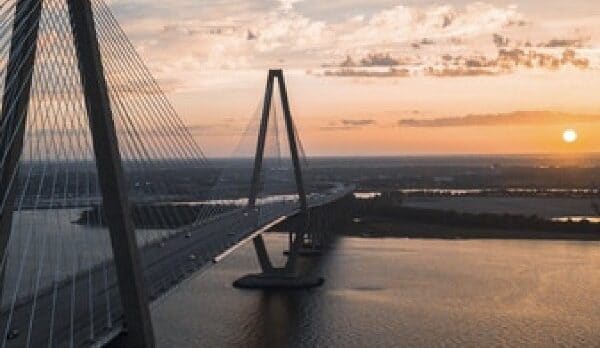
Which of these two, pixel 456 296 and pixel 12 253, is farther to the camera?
pixel 12 253

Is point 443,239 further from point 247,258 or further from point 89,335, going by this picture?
point 89,335

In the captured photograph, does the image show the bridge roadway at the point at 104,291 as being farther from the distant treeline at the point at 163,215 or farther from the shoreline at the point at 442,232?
the distant treeline at the point at 163,215

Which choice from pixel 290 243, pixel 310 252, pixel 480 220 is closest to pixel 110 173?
pixel 290 243

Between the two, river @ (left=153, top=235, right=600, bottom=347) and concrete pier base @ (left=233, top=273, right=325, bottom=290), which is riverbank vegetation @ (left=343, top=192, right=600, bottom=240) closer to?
river @ (left=153, top=235, right=600, bottom=347)

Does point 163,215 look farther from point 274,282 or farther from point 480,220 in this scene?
point 274,282

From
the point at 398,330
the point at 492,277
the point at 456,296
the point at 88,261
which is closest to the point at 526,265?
the point at 492,277

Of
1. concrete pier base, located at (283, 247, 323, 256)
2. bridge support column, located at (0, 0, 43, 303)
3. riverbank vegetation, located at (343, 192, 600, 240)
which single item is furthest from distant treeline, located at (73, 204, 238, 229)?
bridge support column, located at (0, 0, 43, 303)
